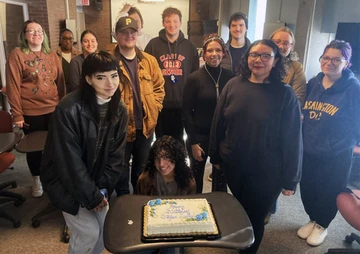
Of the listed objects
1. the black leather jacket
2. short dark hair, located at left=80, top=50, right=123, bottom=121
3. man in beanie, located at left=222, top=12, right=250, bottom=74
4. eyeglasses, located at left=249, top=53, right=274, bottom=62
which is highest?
man in beanie, located at left=222, top=12, right=250, bottom=74

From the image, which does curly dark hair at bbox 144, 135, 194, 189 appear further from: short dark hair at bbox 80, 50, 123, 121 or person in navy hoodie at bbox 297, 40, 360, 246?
person in navy hoodie at bbox 297, 40, 360, 246

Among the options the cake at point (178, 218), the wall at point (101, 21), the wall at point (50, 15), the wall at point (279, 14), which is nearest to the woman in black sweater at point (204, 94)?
the cake at point (178, 218)

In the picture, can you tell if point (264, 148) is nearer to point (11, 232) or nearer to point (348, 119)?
point (348, 119)

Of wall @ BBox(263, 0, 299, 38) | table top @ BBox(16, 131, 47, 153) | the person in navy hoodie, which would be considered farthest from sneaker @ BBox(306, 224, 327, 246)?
wall @ BBox(263, 0, 299, 38)

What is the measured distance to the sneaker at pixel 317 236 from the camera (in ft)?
7.43

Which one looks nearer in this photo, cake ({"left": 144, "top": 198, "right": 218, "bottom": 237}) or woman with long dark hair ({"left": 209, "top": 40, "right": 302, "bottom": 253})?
cake ({"left": 144, "top": 198, "right": 218, "bottom": 237})

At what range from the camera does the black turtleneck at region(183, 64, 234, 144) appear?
2205 millimetres

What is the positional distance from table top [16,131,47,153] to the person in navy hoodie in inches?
75.1

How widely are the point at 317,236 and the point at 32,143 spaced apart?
224cm

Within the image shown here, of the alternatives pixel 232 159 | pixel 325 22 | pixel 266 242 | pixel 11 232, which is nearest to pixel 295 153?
pixel 232 159

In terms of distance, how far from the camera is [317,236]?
2.28m

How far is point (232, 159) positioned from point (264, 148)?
0.20 m

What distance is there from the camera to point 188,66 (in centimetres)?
267

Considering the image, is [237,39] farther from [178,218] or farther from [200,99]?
[178,218]
